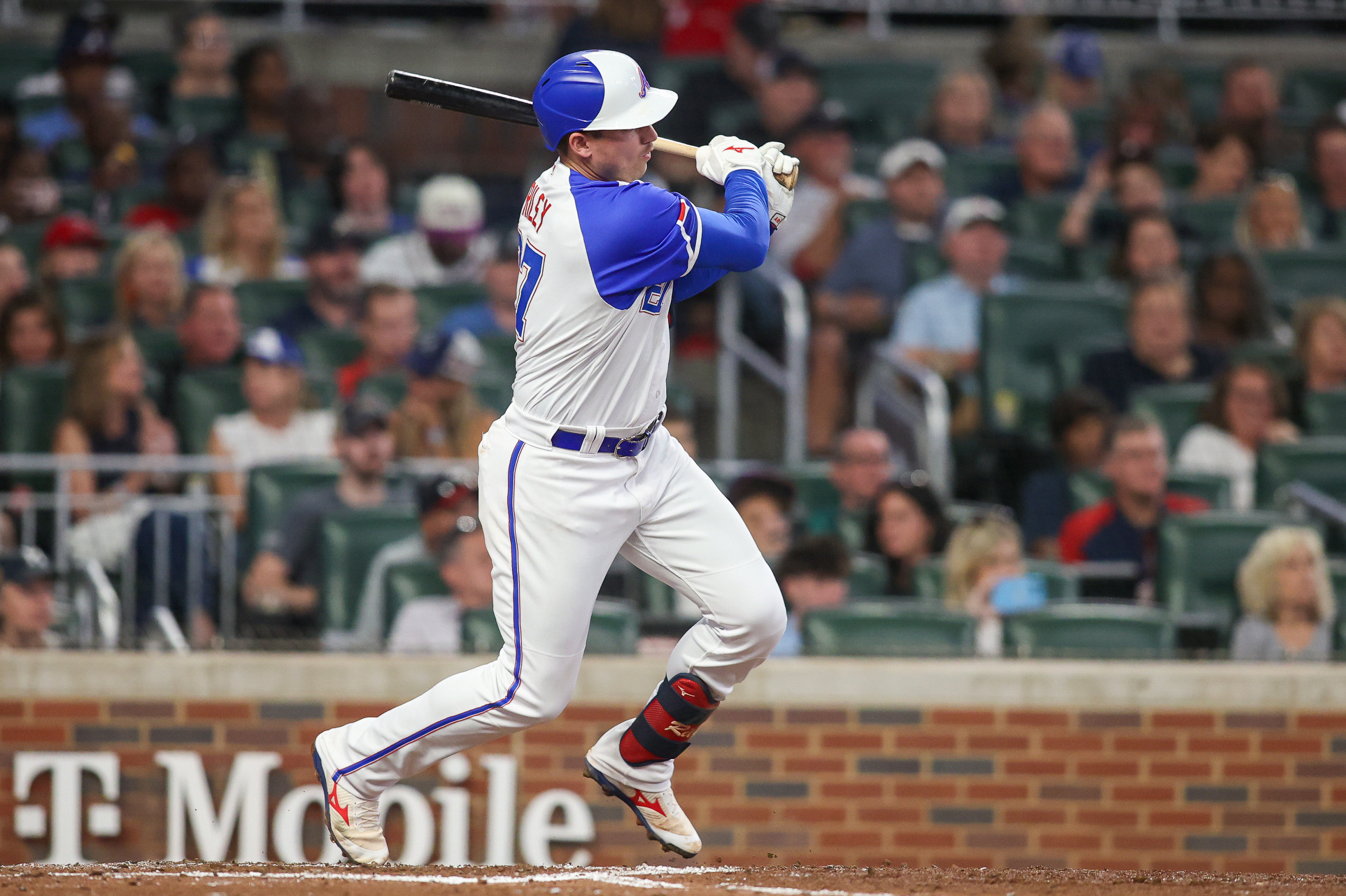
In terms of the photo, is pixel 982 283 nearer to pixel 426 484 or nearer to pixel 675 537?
pixel 426 484

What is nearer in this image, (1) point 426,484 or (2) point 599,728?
(2) point 599,728

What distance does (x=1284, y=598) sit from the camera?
5.97 metres

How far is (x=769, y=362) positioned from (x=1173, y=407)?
1801mm

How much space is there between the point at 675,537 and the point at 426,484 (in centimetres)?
220

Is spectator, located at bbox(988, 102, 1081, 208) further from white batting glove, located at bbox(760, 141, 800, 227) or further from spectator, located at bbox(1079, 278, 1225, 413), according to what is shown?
white batting glove, located at bbox(760, 141, 800, 227)

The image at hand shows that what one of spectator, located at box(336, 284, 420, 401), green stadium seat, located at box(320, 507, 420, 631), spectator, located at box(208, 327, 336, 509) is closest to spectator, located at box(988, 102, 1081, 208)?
spectator, located at box(336, 284, 420, 401)

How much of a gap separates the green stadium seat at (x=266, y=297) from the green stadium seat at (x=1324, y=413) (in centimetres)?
444

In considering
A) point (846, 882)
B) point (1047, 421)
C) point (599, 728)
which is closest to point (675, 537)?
point (846, 882)

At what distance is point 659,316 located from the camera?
404 centimetres

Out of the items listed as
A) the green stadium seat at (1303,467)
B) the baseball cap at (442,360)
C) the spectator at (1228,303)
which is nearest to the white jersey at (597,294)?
the baseball cap at (442,360)

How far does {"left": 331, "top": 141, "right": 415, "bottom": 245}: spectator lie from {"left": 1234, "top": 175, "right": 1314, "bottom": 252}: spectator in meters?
4.16

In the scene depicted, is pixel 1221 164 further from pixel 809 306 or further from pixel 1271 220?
pixel 809 306

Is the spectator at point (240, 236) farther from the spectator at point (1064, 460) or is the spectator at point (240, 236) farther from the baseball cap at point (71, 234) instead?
the spectator at point (1064, 460)

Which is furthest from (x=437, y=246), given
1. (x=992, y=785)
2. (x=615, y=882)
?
(x=615, y=882)
